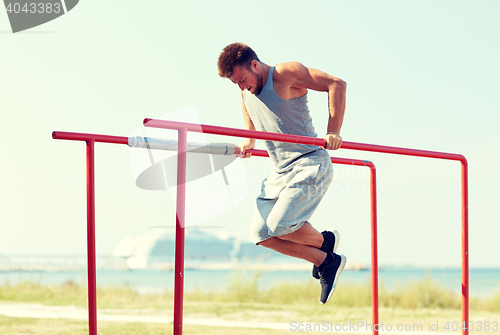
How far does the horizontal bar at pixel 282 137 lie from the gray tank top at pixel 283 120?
0.17 m

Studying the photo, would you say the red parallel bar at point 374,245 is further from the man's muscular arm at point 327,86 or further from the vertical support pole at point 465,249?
the man's muscular arm at point 327,86

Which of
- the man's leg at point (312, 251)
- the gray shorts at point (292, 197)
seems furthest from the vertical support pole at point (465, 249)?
the gray shorts at point (292, 197)

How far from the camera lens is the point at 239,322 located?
6.72 metres

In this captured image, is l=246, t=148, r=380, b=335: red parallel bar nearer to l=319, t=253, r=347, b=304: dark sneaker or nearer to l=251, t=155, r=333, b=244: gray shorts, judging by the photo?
l=319, t=253, r=347, b=304: dark sneaker

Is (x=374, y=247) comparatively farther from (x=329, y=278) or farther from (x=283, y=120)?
(x=283, y=120)

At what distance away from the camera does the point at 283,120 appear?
258 cm

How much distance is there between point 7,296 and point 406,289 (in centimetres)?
623

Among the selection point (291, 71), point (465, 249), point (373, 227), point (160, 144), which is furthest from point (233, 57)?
point (465, 249)

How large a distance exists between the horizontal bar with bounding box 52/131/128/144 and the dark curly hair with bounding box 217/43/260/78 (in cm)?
57

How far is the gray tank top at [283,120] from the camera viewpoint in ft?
8.36

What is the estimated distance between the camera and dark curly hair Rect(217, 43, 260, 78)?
8.15ft

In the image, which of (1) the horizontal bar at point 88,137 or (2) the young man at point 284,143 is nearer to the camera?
Result: (1) the horizontal bar at point 88,137

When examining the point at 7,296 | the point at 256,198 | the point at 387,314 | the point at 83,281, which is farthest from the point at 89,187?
the point at 83,281

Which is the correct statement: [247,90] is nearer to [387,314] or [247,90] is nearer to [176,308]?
[176,308]
